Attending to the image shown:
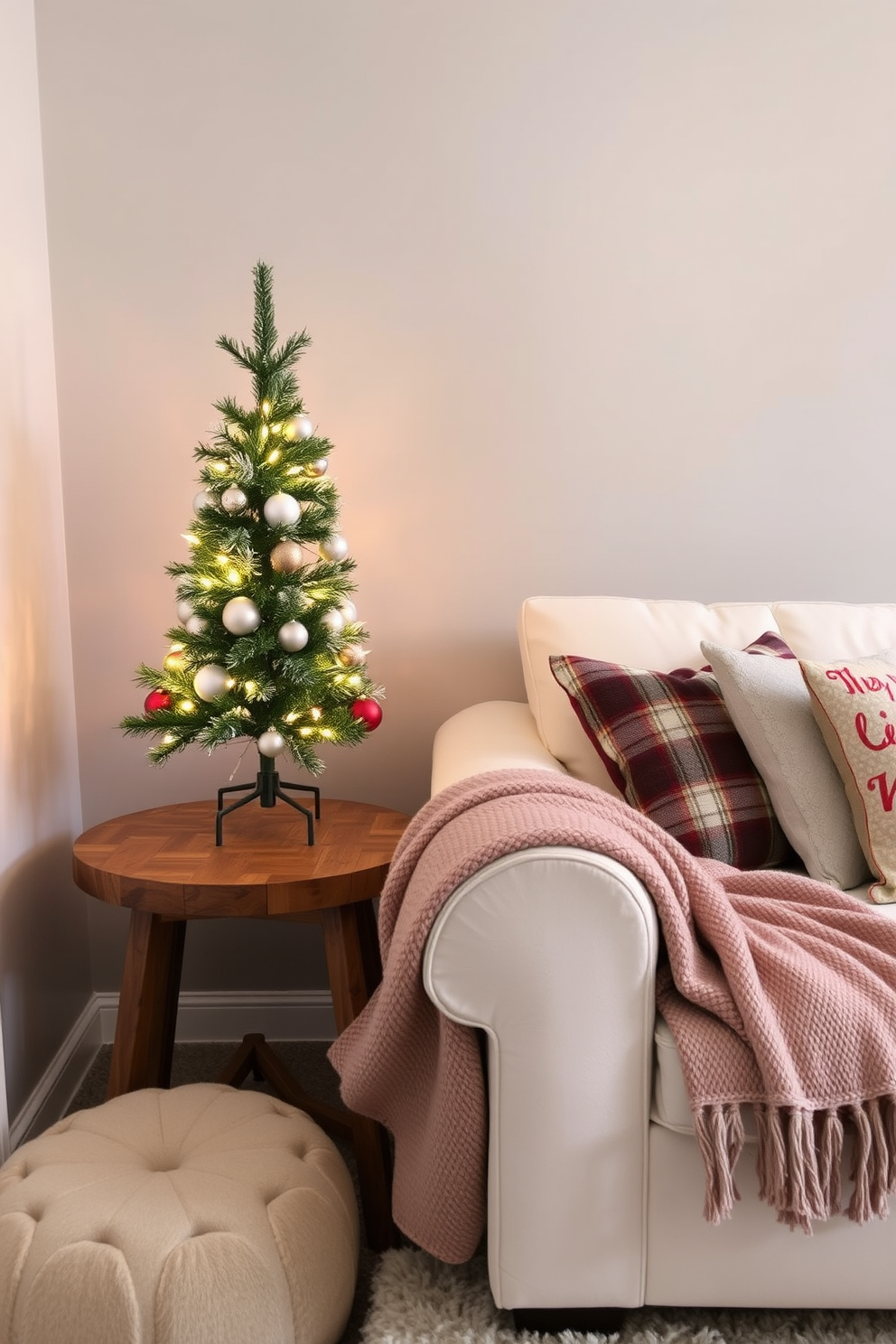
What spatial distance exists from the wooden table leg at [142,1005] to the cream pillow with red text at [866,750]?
3.46 feet

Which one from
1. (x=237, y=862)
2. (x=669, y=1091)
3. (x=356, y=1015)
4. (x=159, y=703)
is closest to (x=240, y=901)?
(x=237, y=862)

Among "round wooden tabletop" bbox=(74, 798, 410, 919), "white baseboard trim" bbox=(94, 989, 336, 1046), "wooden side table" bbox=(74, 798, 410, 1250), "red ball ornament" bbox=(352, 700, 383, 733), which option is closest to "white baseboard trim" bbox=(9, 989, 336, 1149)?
"white baseboard trim" bbox=(94, 989, 336, 1046)

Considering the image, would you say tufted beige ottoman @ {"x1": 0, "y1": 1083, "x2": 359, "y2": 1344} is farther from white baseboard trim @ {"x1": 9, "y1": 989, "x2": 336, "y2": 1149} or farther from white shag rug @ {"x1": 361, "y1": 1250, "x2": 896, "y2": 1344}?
white baseboard trim @ {"x1": 9, "y1": 989, "x2": 336, "y2": 1149}

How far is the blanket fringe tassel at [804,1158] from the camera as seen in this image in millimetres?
1092

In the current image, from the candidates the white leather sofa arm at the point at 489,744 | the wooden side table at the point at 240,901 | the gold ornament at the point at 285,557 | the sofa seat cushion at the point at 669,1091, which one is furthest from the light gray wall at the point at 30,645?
the sofa seat cushion at the point at 669,1091

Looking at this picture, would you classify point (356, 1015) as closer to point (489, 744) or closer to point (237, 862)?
point (237, 862)

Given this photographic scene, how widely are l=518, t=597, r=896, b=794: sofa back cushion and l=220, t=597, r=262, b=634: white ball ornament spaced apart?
523 mm

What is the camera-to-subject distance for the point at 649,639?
1.83 m

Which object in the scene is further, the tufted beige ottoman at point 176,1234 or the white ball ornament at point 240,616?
the white ball ornament at point 240,616

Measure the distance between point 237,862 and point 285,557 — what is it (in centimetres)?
48

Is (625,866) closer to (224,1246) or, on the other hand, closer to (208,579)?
(224,1246)

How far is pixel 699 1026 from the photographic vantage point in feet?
3.72

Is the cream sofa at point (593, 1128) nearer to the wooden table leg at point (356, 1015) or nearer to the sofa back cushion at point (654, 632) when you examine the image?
the wooden table leg at point (356, 1015)

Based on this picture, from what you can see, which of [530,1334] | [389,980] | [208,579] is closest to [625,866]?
[389,980]
